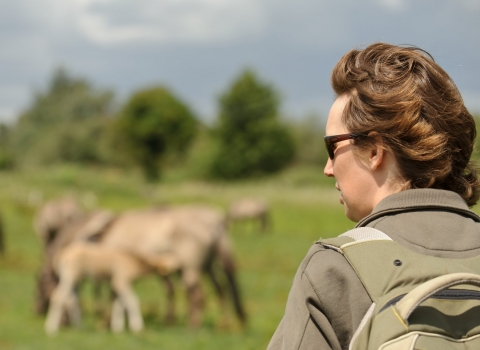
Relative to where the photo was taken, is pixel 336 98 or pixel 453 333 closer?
pixel 453 333

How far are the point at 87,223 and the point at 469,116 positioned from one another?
36.0 ft

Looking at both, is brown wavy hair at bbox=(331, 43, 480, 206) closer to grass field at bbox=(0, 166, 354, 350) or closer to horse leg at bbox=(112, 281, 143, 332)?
grass field at bbox=(0, 166, 354, 350)

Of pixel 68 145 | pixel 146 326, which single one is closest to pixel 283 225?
pixel 146 326

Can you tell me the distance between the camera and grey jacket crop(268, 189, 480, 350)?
1.34 m

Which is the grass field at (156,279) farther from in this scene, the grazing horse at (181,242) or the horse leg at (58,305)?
the grazing horse at (181,242)

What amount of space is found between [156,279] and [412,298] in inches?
501

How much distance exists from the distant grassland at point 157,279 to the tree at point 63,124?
89.5 feet

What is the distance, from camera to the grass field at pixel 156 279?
331 inches

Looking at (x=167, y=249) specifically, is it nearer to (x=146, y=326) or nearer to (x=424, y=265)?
(x=146, y=326)

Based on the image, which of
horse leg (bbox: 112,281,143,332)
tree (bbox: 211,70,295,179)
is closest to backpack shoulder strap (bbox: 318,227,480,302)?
horse leg (bbox: 112,281,143,332)

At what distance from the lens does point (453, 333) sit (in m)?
1.28

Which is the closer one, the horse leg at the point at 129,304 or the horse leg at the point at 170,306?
the horse leg at the point at 129,304

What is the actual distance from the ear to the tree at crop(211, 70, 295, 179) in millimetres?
49189

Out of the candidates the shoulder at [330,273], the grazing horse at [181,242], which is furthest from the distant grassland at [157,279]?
the shoulder at [330,273]
